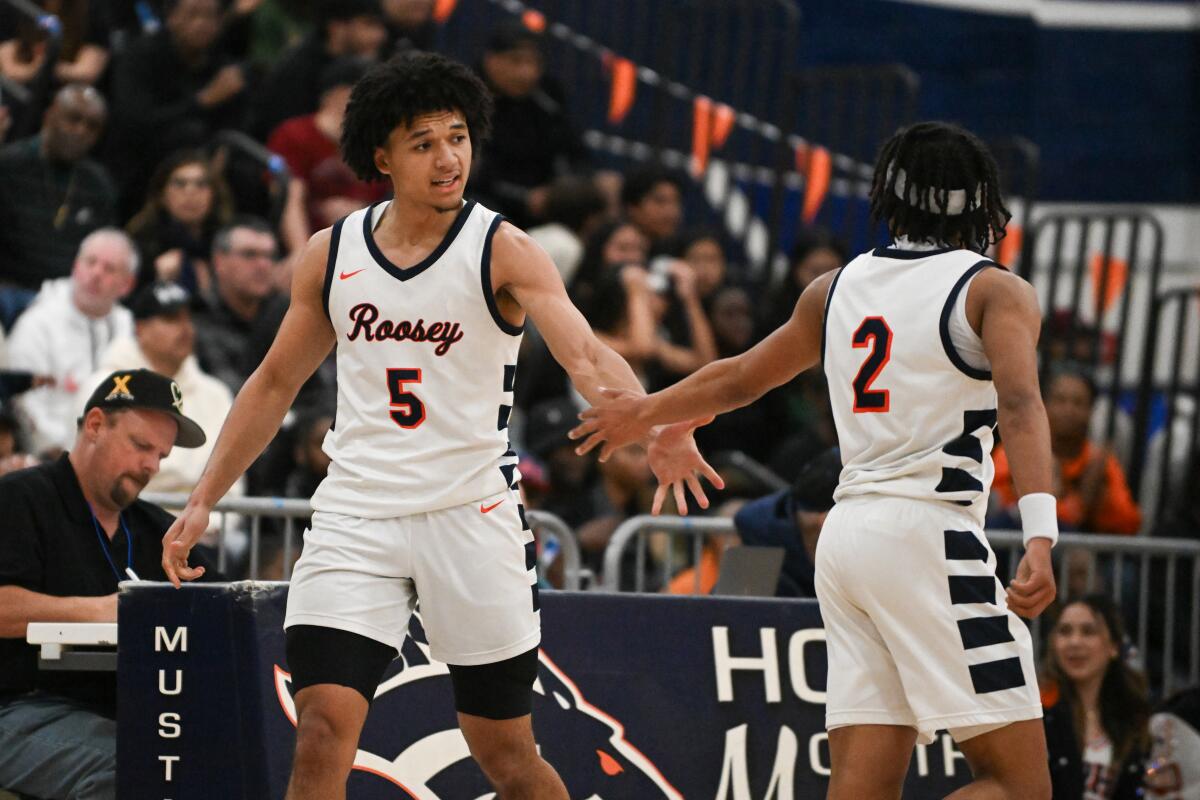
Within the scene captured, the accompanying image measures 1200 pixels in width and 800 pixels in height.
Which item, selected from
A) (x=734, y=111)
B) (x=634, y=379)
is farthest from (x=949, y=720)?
(x=734, y=111)

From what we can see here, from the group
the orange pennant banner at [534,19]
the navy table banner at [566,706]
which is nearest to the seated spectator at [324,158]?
the orange pennant banner at [534,19]

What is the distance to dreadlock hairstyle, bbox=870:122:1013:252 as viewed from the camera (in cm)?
470

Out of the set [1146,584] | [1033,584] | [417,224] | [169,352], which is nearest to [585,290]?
[169,352]

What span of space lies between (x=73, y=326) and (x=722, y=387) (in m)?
5.20

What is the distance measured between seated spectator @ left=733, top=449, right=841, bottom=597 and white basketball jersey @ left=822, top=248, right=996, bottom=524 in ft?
6.97

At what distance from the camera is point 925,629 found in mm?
4523

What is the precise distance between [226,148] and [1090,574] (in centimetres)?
552

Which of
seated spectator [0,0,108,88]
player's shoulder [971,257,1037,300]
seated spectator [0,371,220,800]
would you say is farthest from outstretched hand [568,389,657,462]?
seated spectator [0,0,108,88]

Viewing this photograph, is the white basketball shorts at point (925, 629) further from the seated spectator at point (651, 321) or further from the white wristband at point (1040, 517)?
the seated spectator at point (651, 321)

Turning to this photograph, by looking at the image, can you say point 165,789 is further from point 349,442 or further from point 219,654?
point 349,442

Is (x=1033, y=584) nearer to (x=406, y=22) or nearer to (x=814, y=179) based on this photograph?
(x=406, y=22)

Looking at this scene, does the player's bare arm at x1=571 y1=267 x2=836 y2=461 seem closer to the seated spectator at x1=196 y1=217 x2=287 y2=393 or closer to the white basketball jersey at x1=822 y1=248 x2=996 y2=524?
the white basketball jersey at x1=822 y1=248 x2=996 y2=524

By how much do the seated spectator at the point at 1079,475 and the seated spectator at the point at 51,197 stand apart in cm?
510

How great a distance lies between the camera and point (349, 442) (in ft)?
16.0
